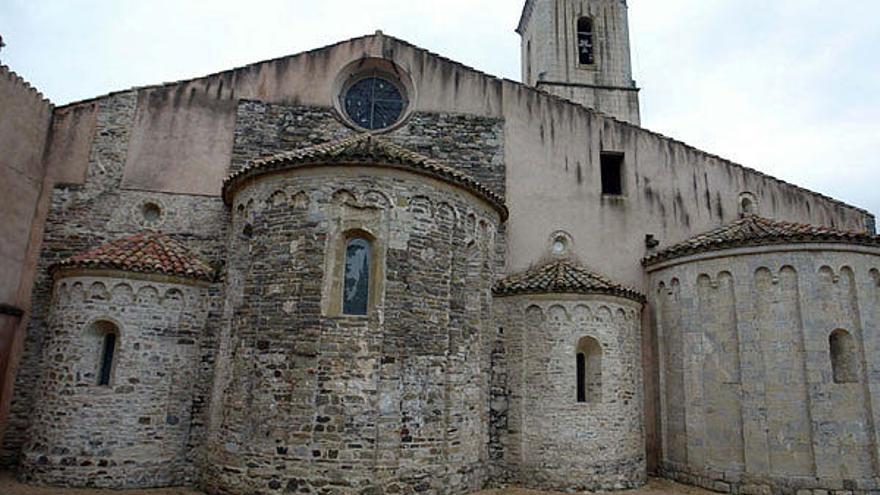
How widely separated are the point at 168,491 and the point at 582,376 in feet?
25.8

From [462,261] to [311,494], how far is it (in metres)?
4.61

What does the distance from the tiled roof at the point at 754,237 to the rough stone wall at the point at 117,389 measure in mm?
9989

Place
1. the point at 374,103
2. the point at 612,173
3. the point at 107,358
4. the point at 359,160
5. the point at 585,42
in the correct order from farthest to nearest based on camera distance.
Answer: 1. the point at 585,42
2. the point at 612,173
3. the point at 374,103
4. the point at 107,358
5. the point at 359,160

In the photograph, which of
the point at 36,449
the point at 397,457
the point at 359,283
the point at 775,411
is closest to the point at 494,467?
the point at 397,457

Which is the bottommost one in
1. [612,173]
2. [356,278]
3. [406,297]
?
[406,297]

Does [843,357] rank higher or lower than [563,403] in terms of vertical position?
higher

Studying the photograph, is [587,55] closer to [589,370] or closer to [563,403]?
[589,370]

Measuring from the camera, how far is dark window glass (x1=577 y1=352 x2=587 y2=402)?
A: 37.6 ft

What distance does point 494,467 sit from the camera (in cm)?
1104

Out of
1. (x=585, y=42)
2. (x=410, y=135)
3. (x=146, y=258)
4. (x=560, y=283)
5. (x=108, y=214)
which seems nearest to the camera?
(x=146, y=258)

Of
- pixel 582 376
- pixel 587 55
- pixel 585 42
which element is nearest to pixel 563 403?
pixel 582 376

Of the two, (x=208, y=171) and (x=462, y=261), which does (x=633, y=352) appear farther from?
(x=208, y=171)

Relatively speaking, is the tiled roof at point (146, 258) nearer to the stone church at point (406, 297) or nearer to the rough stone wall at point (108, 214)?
the stone church at point (406, 297)

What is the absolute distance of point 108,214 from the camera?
476 inches
